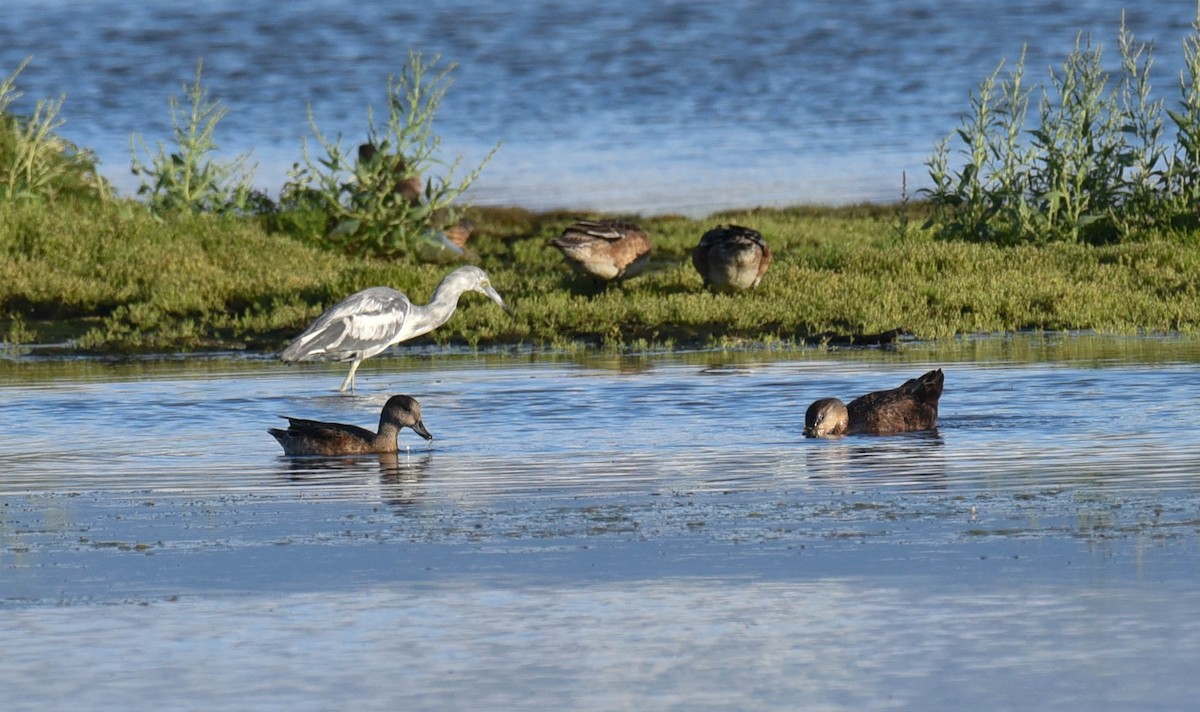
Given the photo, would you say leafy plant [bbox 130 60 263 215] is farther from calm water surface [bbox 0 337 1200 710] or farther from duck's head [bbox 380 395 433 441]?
duck's head [bbox 380 395 433 441]

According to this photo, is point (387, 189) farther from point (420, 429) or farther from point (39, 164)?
point (420, 429)

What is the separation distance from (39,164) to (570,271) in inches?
224

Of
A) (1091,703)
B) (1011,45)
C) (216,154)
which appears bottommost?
(1091,703)

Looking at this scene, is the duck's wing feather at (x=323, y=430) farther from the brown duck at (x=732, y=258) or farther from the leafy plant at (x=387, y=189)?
the leafy plant at (x=387, y=189)

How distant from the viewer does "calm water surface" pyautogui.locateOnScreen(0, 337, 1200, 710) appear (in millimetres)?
5672

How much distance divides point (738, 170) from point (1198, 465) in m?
20.7

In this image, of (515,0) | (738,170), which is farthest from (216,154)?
(515,0)

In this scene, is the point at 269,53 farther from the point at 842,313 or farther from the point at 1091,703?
the point at 1091,703

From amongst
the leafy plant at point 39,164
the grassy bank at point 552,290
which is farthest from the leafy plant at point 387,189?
the leafy plant at point 39,164

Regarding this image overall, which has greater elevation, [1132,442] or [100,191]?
[100,191]

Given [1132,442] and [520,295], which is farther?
[520,295]

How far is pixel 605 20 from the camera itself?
48125mm

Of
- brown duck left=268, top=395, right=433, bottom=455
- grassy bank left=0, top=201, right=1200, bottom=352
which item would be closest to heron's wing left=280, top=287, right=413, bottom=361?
grassy bank left=0, top=201, right=1200, bottom=352

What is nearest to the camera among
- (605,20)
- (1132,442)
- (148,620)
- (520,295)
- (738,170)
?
(148,620)
